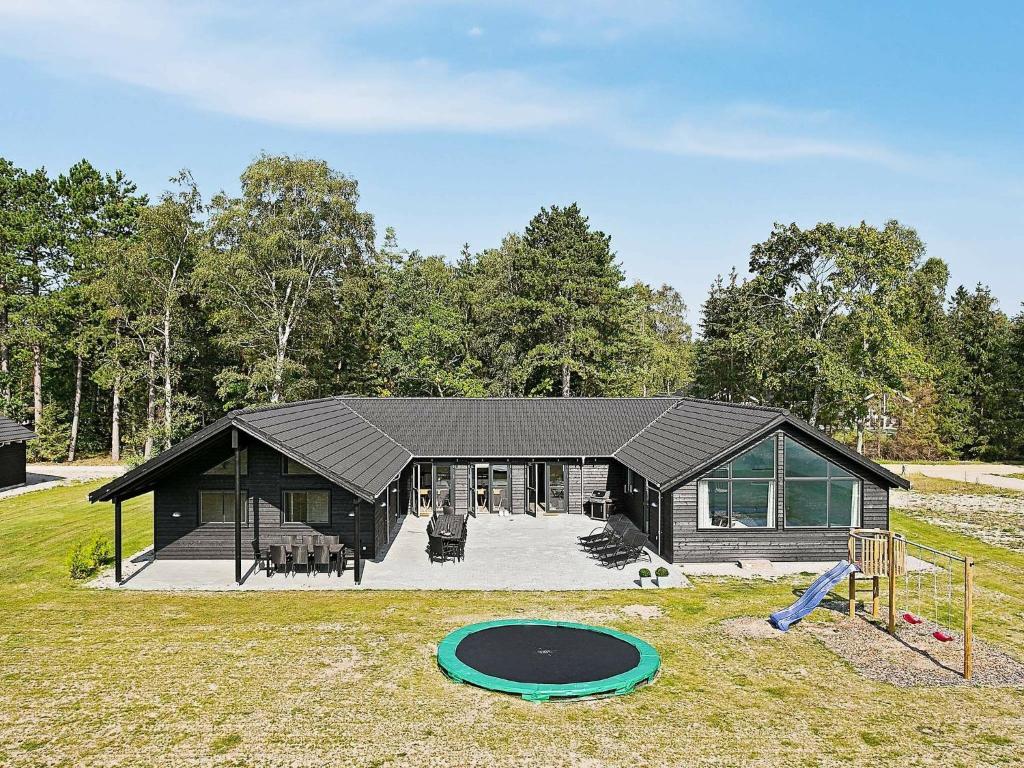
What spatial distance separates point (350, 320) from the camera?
3994 centimetres

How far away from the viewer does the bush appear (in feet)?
52.0

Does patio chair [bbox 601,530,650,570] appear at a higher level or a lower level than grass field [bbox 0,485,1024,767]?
higher

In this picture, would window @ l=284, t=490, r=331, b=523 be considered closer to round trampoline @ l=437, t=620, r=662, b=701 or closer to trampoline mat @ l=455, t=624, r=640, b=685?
round trampoline @ l=437, t=620, r=662, b=701

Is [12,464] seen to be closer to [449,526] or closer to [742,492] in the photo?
[449,526]

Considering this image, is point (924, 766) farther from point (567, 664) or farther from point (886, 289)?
point (886, 289)

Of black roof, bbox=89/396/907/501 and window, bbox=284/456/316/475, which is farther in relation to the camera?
window, bbox=284/456/316/475

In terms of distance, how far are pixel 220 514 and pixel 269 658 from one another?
745cm

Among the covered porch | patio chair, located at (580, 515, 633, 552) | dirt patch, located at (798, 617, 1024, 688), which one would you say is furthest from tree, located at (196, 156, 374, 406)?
dirt patch, located at (798, 617, 1024, 688)

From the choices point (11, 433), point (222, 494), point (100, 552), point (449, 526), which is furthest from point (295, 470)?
point (11, 433)

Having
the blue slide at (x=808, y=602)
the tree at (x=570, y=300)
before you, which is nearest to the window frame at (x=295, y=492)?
the blue slide at (x=808, y=602)

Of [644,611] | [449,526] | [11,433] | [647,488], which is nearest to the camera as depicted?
[644,611]

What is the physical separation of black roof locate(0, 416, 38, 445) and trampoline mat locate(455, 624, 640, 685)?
24987 millimetres

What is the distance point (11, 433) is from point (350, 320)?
16.7 meters

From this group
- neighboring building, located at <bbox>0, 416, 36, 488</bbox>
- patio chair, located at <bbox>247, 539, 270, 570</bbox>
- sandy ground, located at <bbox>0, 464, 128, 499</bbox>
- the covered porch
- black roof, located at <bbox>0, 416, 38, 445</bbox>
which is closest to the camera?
the covered porch
